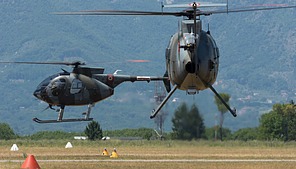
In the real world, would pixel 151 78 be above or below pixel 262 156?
above

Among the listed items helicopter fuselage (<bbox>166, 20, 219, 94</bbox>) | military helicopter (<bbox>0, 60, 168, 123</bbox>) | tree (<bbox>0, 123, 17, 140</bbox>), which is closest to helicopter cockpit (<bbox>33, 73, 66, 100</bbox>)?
military helicopter (<bbox>0, 60, 168, 123</bbox>)

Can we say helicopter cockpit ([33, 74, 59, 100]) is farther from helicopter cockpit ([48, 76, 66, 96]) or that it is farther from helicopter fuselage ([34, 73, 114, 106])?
helicopter cockpit ([48, 76, 66, 96])

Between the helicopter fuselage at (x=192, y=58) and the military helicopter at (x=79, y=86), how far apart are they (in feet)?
69.1

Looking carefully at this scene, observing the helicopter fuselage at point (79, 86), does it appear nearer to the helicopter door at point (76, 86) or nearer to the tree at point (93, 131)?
the helicopter door at point (76, 86)

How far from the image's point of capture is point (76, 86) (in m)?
69.3

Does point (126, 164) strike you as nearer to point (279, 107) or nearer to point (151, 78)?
point (151, 78)

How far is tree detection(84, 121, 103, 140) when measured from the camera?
360 feet

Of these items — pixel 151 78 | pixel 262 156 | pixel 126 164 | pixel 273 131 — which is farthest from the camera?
pixel 273 131

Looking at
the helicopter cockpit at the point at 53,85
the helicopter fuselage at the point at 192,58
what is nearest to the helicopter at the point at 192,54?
the helicopter fuselage at the point at 192,58

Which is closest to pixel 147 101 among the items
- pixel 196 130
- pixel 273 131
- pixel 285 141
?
pixel 196 130

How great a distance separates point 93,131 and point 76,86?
4301 centimetres

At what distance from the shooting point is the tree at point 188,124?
158 ft

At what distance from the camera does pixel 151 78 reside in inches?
2699

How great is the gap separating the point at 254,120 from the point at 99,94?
2110 cm
